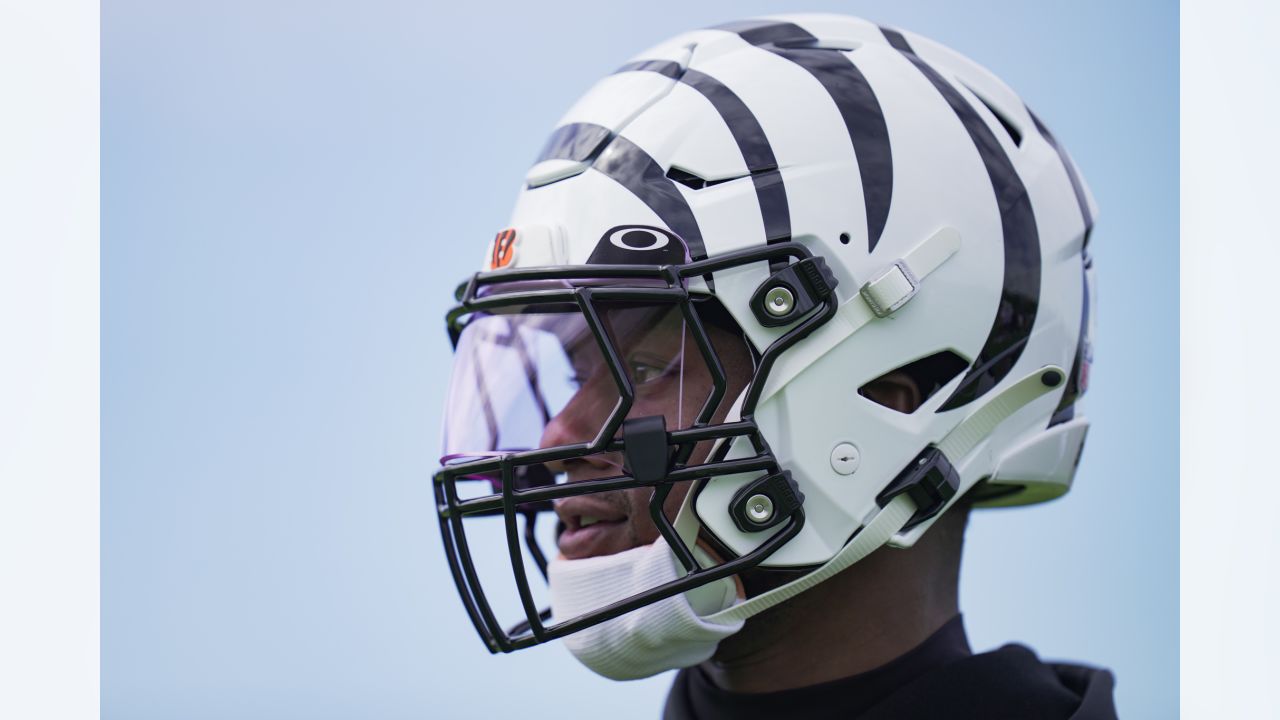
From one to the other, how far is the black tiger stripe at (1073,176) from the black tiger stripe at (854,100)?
429 mm

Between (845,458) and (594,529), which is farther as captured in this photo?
(594,529)

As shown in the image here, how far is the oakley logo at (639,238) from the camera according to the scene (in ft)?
5.68

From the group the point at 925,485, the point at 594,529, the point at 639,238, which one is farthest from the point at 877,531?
the point at 639,238

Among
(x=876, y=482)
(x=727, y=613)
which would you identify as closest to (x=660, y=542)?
(x=727, y=613)

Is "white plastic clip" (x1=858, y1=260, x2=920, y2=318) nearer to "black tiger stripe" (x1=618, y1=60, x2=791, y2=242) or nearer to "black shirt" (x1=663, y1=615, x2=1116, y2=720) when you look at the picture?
"black tiger stripe" (x1=618, y1=60, x2=791, y2=242)

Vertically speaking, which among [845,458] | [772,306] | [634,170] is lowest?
[845,458]

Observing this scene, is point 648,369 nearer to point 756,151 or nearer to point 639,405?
point 639,405

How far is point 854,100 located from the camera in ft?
6.12

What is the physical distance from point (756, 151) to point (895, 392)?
450mm

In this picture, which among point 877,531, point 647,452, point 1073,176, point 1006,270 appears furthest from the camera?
point 1073,176

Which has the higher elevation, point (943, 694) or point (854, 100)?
point (854, 100)

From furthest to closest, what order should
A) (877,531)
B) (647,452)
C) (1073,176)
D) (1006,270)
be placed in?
(1073,176)
(1006,270)
(877,531)
(647,452)

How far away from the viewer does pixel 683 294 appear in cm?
166

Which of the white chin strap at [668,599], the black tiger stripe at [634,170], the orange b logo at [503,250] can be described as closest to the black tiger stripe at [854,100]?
the black tiger stripe at [634,170]
